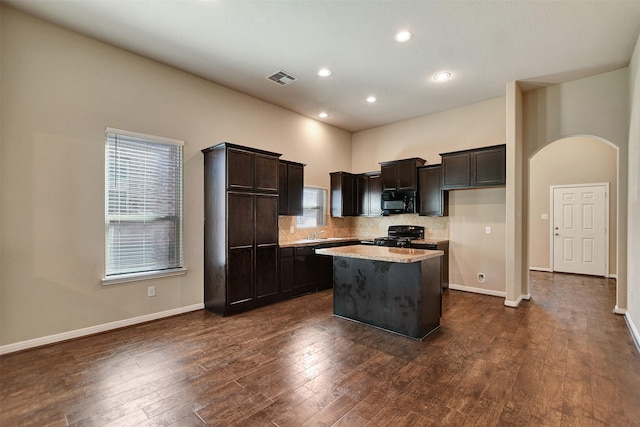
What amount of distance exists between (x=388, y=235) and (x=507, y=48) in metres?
3.86

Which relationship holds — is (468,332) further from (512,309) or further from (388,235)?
(388,235)

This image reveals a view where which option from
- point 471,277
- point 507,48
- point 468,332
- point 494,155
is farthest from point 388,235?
point 507,48

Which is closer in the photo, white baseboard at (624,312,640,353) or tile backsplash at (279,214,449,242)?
white baseboard at (624,312,640,353)

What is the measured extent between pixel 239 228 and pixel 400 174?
3.45 m

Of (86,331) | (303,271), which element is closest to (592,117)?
(303,271)

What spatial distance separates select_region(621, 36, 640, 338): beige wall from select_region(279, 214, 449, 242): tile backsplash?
2548 millimetres

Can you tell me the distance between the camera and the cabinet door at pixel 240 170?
13.6 feet

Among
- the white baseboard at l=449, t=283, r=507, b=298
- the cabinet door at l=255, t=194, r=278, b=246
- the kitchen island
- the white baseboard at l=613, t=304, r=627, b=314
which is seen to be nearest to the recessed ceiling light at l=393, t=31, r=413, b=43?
the kitchen island

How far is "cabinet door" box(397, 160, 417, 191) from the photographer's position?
5895mm

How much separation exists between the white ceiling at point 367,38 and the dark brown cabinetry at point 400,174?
4.83 feet

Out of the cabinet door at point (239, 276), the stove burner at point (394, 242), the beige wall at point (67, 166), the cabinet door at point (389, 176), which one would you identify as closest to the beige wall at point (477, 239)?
the stove burner at point (394, 242)

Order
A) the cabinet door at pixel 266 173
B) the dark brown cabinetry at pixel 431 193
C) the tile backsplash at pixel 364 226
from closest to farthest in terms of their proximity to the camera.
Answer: the cabinet door at pixel 266 173, the dark brown cabinetry at pixel 431 193, the tile backsplash at pixel 364 226

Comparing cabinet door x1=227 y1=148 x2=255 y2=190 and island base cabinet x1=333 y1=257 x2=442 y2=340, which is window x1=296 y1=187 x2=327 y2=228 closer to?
cabinet door x1=227 y1=148 x2=255 y2=190

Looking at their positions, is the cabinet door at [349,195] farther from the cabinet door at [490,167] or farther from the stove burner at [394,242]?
the cabinet door at [490,167]
